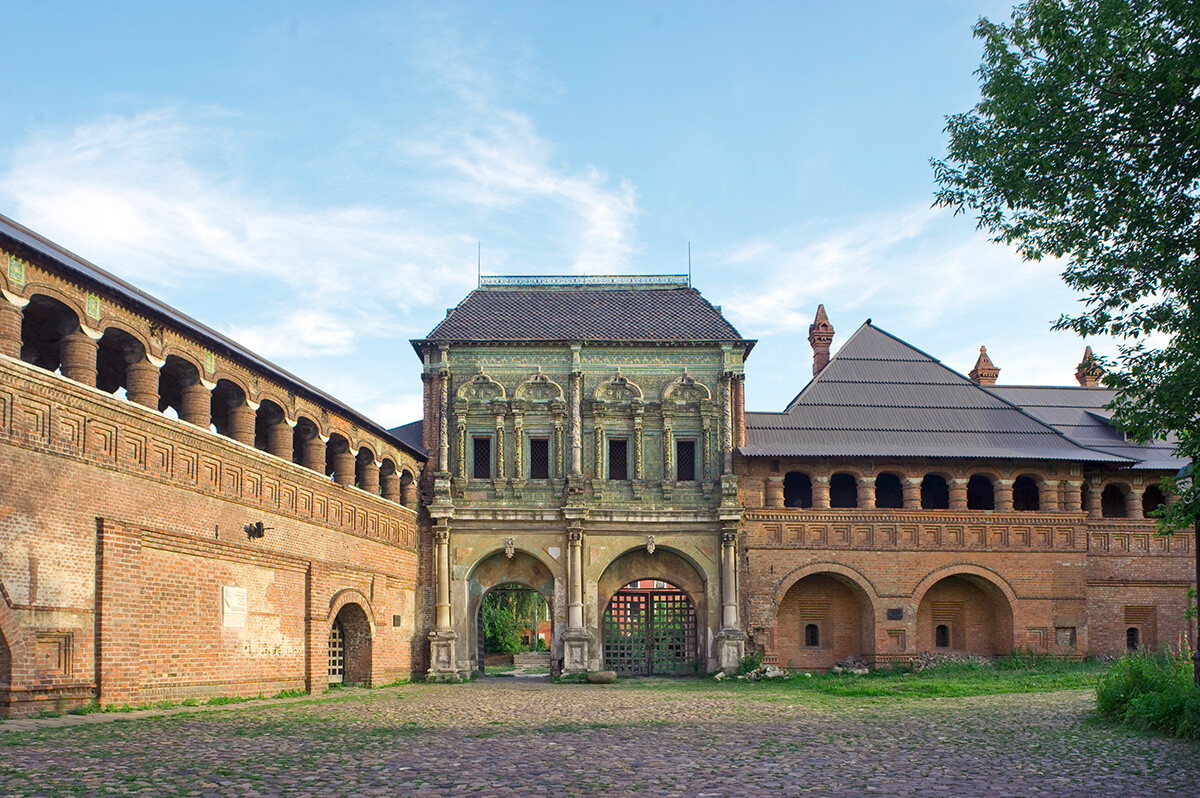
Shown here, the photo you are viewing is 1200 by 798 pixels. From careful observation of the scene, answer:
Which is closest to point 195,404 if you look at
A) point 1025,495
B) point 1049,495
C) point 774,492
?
point 774,492

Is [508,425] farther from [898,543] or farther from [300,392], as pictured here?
[898,543]

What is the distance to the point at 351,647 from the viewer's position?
2342 cm

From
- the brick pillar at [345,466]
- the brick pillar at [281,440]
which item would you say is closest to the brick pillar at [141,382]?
the brick pillar at [281,440]

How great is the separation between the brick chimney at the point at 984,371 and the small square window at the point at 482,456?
15.5 metres

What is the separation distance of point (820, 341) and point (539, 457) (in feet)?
30.6

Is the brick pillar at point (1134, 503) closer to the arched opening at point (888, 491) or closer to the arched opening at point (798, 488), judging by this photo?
the arched opening at point (888, 491)

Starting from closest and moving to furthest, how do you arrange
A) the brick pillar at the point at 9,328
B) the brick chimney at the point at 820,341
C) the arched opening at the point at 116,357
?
the brick pillar at the point at 9,328 → the arched opening at the point at 116,357 → the brick chimney at the point at 820,341

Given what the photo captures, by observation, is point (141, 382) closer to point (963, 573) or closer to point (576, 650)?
point (576, 650)

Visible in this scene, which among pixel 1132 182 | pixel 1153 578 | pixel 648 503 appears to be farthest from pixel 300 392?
pixel 1153 578

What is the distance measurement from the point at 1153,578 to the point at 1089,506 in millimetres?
2265

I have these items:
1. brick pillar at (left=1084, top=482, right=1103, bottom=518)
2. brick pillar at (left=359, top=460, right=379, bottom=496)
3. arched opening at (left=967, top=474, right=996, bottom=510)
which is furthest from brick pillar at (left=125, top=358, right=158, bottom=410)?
brick pillar at (left=1084, top=482, right=1103, bottom=518)

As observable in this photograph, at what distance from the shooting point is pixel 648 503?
89.8 feet

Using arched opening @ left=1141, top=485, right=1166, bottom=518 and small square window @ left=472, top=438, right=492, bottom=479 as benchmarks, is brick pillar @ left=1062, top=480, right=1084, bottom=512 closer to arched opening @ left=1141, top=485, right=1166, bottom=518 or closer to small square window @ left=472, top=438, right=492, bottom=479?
arched opening @ left=1141, top=485, right=1166, bottom=518

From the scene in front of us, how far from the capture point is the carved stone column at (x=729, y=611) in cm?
2638
